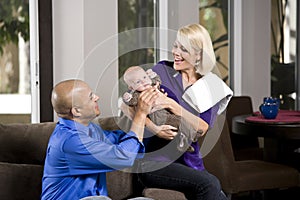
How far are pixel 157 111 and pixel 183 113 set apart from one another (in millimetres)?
80

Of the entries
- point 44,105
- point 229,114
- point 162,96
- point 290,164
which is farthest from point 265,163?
point 162,96

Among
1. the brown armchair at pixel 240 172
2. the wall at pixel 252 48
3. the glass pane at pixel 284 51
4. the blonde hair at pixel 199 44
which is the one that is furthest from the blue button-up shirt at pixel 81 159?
the glass pane at pixel 284 51

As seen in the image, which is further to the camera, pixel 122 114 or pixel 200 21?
pixel 200 21

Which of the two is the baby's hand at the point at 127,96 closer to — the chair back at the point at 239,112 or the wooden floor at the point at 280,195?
the wooden floor at the point at 280,195

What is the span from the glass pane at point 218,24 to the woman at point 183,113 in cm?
278

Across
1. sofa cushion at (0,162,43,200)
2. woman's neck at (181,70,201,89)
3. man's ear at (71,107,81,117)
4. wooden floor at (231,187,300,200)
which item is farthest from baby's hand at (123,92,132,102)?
wooden floor at (231,187,300,200)

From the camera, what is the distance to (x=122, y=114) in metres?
1.92

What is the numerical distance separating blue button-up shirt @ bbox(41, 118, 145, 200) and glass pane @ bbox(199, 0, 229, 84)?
9.58 feet

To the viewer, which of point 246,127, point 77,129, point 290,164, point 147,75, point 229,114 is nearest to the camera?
point 147,75

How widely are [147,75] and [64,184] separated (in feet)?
2.01

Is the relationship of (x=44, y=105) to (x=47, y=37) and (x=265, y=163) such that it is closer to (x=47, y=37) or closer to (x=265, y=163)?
(x=47, y=37)

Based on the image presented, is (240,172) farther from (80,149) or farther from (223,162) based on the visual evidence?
(80,149)

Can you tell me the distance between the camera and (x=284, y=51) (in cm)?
554

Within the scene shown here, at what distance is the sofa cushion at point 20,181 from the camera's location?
2.57 m
